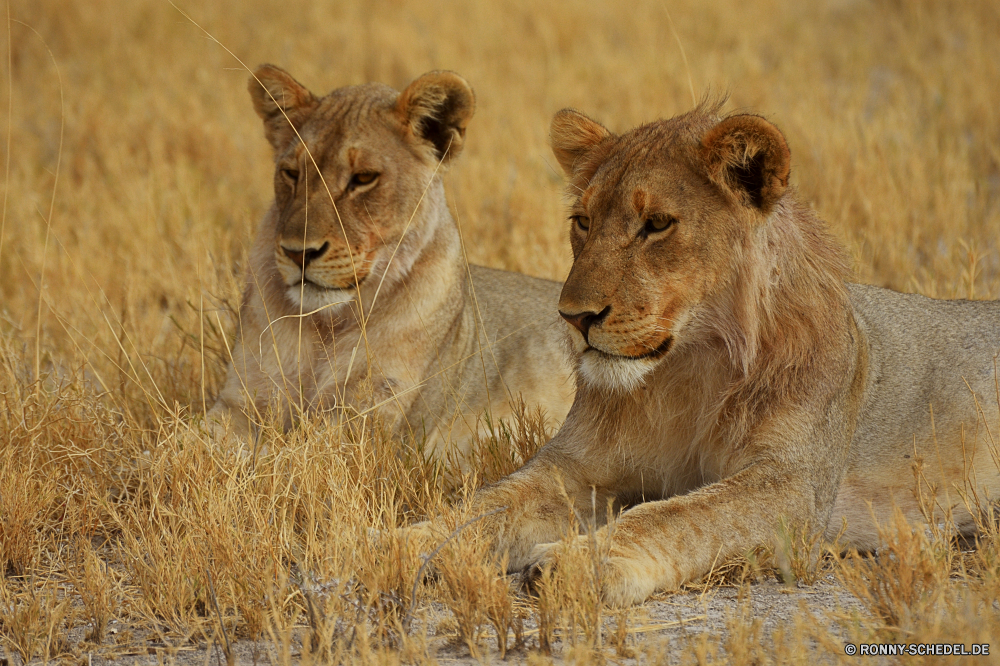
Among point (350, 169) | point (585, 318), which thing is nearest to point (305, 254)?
point (350, 169)

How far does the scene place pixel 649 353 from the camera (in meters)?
3.10

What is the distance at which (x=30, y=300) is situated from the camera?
6.38 metres

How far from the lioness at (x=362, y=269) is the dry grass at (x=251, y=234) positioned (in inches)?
12.2

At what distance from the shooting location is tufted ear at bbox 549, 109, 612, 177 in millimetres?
3578

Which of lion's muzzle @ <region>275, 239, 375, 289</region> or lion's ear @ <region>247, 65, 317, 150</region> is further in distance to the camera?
lion's ear @ <region>247, 65, 317, 150</region>

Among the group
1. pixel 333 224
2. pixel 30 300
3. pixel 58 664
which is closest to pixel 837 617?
pixel 58 664

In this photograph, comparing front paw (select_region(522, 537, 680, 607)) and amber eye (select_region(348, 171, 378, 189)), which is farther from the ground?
amber eye (select_region(348, 171, 378, 189))

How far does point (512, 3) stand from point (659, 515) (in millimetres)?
10850

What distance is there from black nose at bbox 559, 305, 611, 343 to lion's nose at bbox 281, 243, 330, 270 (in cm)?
140

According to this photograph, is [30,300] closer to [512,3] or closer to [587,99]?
[587,99]

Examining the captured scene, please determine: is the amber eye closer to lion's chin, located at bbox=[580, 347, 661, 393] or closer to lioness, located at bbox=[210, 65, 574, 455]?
lioness, located at bbox=[210, 65, 574, 455]

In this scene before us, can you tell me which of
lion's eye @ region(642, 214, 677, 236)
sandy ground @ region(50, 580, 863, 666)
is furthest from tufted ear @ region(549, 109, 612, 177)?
sandy ground @ region(50, 580, 863, 666)

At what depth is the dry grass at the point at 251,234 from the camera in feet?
8.80

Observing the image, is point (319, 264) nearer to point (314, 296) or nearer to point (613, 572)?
point (314, 296)
